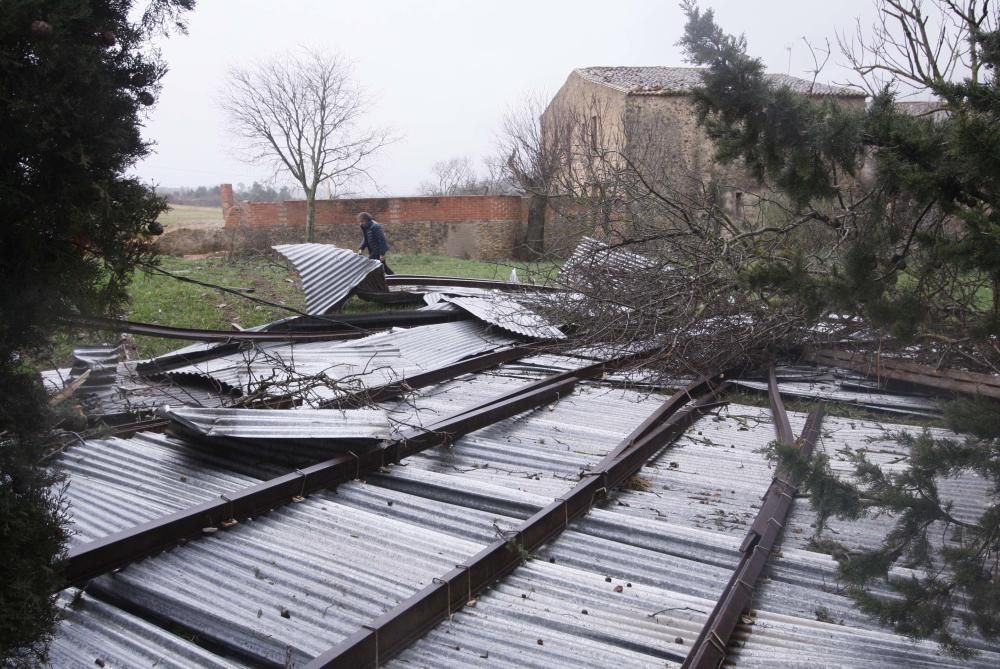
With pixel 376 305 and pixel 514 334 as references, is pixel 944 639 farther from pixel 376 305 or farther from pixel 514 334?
pixel 376 305

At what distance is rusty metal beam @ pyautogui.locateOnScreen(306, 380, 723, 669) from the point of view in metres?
2.91

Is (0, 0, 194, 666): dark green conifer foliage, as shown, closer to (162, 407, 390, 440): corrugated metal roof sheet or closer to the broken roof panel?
(162, 407, 390, 440): corrugated metal roof sheet

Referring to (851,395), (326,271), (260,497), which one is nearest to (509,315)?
(326,271)

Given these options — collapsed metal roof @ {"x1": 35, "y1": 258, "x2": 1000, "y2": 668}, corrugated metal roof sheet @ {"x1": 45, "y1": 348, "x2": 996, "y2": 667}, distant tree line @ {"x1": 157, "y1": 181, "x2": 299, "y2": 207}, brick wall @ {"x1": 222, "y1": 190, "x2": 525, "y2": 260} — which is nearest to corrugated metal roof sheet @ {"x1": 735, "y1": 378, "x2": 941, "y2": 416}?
collapsed metal roof @ {"x1": 35, "y1": 258, "x2": 1000, "y2": 668}

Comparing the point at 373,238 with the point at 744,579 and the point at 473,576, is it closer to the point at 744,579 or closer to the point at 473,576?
the point at 473,576

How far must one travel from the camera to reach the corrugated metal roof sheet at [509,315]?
10073mm

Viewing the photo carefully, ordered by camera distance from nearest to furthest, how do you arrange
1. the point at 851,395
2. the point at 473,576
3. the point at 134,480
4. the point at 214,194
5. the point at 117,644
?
the point at 117,644 < the point at 473,576 < the point at 134,480 < the point at 851,395 < the point at 214,194

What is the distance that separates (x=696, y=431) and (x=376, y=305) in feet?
25.4

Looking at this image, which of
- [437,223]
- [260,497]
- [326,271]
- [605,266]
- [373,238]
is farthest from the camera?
[437,223]

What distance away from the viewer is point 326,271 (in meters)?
12.2

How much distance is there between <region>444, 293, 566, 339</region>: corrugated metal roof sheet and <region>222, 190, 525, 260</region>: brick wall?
14.4 meters

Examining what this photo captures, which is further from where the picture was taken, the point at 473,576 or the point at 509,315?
the point at 509,315

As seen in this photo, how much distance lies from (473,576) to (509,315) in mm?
6967

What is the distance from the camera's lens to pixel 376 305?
13195 millimetres
